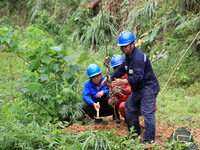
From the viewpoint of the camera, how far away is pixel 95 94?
4578mm

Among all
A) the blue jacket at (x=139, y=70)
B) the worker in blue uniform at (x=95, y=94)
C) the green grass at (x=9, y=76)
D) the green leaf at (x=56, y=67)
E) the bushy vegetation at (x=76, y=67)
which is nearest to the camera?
the bushy vegetation at (x=76, y=67)

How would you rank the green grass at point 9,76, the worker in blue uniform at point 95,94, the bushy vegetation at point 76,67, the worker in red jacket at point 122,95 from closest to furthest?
the bushy vegetation at point 76,67
the worker in red jacket at point 122,95
the worker in blue uniform at point 95,94
the green grass at point 9,76

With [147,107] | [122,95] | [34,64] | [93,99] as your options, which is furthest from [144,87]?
[34,64]

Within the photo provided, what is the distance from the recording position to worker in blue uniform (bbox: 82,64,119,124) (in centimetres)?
445

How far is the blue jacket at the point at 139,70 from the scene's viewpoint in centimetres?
337

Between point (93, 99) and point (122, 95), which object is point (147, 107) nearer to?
point (122, 95)

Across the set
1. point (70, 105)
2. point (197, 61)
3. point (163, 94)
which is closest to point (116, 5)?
point (197, 61)

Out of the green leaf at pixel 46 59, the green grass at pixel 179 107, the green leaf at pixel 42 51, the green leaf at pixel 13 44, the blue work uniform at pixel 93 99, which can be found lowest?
the green grass at pixel 179 107

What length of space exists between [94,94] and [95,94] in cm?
2

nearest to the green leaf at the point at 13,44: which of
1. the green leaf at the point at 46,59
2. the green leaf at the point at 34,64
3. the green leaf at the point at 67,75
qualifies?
the green leaf at the point at 34,64

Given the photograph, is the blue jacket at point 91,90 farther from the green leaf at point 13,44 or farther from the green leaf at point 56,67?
the green leaf at point 13,44

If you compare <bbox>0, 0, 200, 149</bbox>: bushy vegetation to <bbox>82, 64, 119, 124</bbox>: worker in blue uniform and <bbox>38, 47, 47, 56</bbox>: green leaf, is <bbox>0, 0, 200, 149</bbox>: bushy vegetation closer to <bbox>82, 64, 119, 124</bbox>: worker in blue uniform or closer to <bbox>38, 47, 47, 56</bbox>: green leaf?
<bbox>38, 47, 47, 56</bbox>: green leaf

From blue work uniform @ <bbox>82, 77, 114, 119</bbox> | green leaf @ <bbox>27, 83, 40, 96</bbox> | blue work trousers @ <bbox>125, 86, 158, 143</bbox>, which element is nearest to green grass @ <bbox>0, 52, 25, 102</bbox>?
green leaf @ <bbox>27, 83, 40, 96</bbox>

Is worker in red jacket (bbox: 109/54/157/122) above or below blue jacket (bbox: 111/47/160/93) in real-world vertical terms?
below
